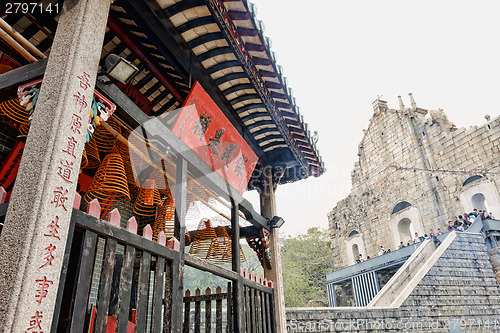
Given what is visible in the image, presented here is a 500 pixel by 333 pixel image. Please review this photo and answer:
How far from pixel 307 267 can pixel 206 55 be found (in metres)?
25.0

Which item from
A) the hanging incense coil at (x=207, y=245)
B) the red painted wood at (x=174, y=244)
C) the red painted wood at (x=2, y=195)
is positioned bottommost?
the red painted wood at (x=174, y=244)

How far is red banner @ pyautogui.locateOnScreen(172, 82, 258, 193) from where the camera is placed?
3885mm

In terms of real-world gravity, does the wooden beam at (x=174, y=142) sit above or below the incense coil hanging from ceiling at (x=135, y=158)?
below

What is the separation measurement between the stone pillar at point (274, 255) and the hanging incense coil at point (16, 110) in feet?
13.1

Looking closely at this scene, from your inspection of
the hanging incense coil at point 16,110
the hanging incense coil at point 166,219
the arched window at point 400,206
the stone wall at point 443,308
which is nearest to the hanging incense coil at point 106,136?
the hanging incense coil at point 16,110

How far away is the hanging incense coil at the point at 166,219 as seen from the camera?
5211 millimetres

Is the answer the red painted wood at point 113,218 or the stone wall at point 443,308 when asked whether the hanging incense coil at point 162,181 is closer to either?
the red painted wood at point 113,218

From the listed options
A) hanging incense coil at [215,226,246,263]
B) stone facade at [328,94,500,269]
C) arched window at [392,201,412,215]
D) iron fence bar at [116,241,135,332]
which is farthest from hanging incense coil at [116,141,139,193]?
arched window at [392,201,412,215]

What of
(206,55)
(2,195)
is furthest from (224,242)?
(2,195)

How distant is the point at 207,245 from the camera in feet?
17.5

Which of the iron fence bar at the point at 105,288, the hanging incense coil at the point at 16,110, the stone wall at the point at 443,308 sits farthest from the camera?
the stone wall at the point at 443,308

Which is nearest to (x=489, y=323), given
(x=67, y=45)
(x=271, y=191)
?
(x=271, y=191)

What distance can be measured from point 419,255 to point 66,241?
13287 millimetres

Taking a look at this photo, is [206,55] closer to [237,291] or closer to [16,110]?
[16,110]
